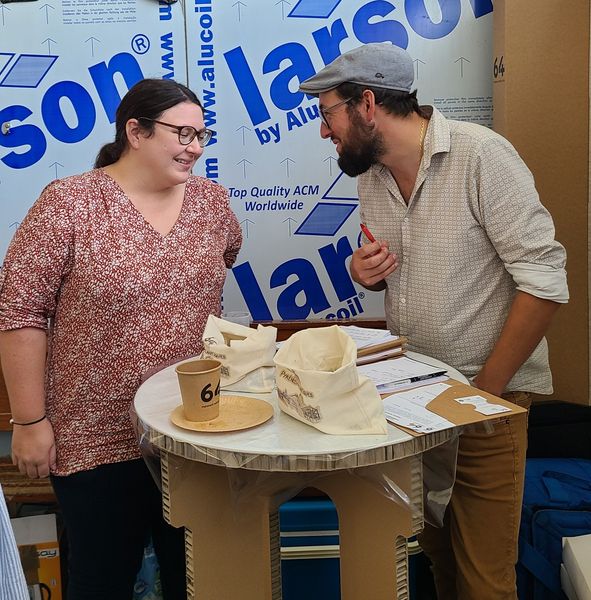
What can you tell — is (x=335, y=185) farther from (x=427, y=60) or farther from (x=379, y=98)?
(x=379, y=98)

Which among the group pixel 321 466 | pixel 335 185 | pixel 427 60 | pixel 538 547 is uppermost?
pixel 427 60

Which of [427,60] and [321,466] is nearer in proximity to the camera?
[321,466]

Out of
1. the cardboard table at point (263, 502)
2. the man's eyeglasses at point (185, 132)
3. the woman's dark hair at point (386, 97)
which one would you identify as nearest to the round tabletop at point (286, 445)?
the cardboard table at point (263, 502)

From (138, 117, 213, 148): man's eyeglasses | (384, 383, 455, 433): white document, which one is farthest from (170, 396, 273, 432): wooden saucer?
(138, 117, 213, 148): man's eyeglasses

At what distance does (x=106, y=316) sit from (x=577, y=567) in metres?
1.34

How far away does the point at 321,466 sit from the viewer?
1.24m

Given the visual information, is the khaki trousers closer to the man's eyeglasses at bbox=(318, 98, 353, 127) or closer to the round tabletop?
the round tabletop

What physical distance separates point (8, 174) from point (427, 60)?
5.26 ft

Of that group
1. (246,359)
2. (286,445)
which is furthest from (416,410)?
(246,359)

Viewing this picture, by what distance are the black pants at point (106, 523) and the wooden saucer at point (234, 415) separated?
15.3 inches

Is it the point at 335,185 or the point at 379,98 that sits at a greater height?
the point at 379,98

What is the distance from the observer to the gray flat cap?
6.09ft

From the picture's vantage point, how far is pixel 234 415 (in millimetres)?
1392

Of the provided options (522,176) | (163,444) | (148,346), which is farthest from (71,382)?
(522,176)
